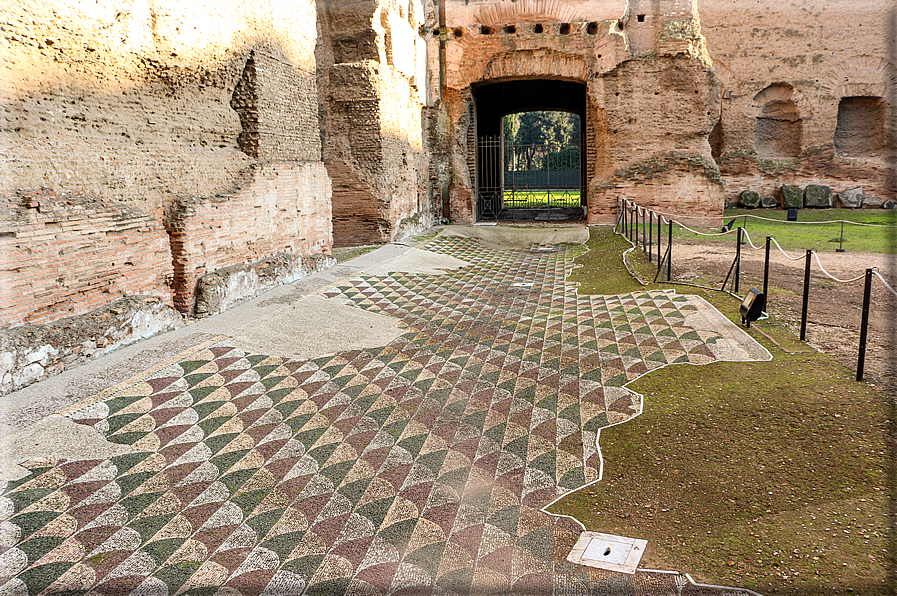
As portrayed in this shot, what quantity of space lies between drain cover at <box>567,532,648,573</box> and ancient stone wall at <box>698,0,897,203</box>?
15188 millimetres

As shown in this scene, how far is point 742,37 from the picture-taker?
1555cm

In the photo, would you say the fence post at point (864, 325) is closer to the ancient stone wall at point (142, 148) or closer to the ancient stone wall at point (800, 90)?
the ancient stone wall at point (142, 148)

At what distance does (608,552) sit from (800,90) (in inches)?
645

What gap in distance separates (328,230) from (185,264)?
3272mm

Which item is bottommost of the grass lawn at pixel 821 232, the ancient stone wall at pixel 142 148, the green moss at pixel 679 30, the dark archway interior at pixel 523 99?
the grass lawn at pixel 821 232

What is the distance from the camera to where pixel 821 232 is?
38.5 ft

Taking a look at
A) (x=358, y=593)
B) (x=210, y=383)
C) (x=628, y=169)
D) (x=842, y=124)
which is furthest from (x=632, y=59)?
(x=358, y=593)

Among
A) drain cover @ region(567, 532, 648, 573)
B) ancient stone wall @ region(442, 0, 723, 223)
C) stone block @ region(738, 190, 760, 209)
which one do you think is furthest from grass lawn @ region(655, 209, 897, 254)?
drain cover @ region(567, 532, 648, 573)

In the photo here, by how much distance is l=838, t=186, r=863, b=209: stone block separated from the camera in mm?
15789

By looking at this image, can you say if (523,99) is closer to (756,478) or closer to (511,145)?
(511,145)

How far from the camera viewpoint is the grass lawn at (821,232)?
984 centimetres

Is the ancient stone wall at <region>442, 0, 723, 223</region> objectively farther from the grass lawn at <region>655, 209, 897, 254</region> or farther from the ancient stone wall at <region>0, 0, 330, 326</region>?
the ancient stone wall at <region>0, 0, 330, 326</region>

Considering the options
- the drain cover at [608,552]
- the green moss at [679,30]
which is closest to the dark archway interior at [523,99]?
the green moss at [679,30]

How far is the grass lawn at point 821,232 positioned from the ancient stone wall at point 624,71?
55.8 inches
